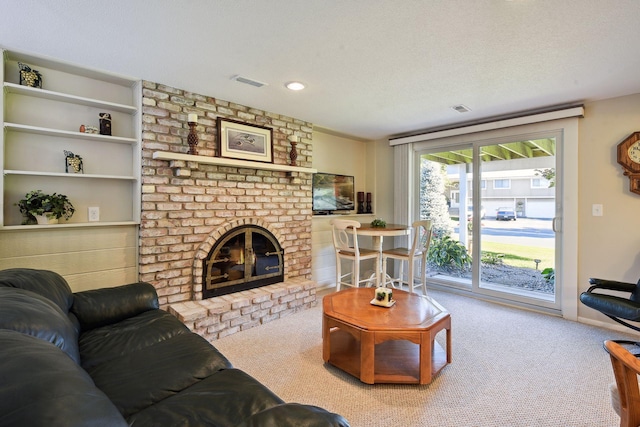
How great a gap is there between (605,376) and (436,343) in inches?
43.8

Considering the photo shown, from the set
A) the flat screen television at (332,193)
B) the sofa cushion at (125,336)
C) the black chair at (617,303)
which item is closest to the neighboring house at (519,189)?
the black chair at (617,303)

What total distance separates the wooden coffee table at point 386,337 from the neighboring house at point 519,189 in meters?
2.09

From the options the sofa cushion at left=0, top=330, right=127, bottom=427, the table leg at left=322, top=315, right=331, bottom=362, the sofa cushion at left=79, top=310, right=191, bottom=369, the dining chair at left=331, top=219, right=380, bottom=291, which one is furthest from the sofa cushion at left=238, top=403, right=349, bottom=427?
the dining chair at left=331, top=219, right=380, bottom=291

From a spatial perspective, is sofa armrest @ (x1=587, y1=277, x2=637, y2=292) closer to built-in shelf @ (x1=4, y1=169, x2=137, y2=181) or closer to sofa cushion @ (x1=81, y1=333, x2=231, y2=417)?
sofa cushion @ (x1=81, y1=333, x2=231, y2=417)

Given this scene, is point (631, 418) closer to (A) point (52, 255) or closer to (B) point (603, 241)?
(B) point (603, 241)

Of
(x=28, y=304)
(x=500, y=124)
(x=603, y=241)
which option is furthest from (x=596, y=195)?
(x=28, y=304)

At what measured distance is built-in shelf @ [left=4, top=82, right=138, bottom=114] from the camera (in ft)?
7.30

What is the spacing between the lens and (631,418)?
108 centimetres

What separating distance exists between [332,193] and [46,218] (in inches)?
127

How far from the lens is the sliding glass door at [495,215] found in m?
3.53

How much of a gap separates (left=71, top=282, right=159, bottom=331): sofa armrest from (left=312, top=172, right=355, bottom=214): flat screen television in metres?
2.55

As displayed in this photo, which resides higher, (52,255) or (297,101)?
(297,101)

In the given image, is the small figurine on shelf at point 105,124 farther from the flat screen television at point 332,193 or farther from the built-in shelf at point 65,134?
the flat screen television at point 332,193

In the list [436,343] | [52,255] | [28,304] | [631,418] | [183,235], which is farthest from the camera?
[183,235]
